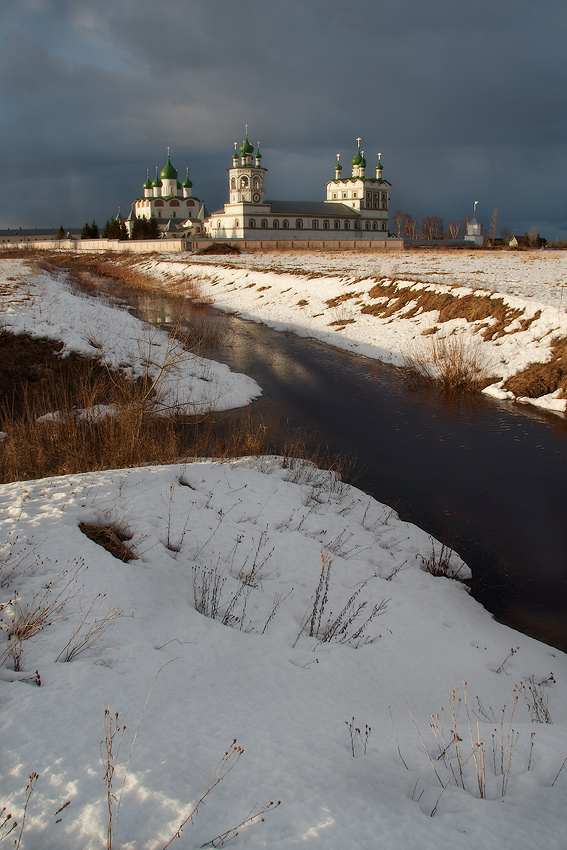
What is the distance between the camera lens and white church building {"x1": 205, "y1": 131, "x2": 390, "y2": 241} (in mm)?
104062

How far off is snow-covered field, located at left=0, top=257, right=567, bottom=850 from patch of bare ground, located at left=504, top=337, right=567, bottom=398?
8.66 m

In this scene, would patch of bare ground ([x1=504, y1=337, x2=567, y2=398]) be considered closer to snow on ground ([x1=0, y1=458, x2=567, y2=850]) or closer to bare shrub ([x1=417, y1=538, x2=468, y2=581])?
snow on ground ([x1=0, y1=458, x2=567, y2=850])

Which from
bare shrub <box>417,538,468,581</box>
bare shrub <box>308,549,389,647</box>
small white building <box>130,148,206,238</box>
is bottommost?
bare shrub <box>417,538,468,581</box>

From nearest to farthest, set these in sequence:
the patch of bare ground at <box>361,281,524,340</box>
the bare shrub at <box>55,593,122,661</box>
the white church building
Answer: the bare shrub at <box>55,593,122,661</box> → the patch of bare ground at <box>361,281,524,340</box> → the white church building

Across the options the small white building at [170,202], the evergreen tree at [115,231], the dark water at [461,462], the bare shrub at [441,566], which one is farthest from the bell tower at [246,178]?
the bare shrub at [441,566]

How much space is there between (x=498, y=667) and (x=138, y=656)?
3.19 m

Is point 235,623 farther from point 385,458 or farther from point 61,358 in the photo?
point 61,358

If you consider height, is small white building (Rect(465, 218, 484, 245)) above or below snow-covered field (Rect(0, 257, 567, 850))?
above

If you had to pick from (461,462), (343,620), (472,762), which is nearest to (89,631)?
(343,620)

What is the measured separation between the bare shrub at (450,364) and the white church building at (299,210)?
87.0 metres

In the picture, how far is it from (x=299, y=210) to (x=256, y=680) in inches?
4475

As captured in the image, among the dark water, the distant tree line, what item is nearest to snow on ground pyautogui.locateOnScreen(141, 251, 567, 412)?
the dark water

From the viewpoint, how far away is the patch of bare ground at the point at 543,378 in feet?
49.5

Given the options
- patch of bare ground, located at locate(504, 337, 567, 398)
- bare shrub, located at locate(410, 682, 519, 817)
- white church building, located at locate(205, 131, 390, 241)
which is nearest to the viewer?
bare shrub, located at locate(410, 682, 519, 817)
